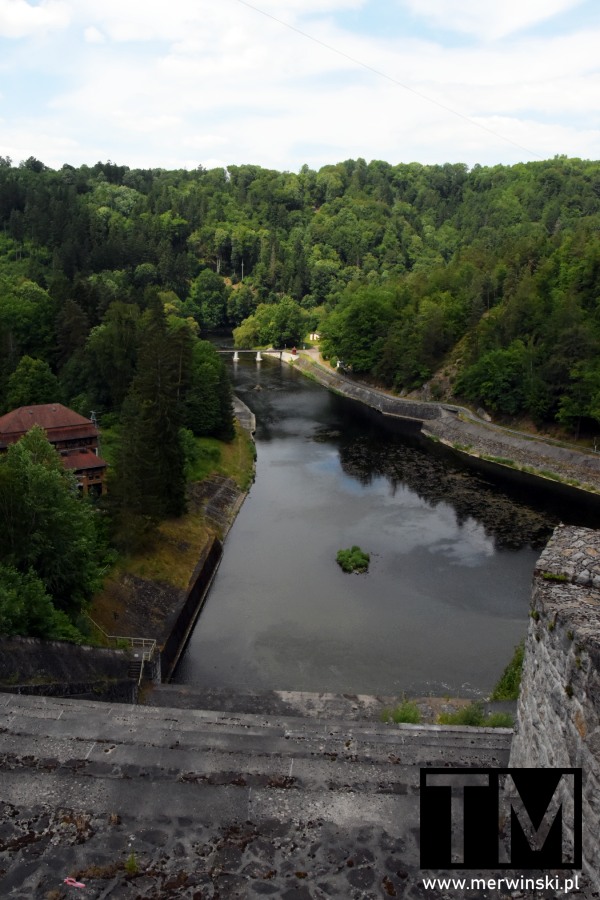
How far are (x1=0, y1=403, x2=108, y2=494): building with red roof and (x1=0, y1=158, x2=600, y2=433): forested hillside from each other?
3.38 metres

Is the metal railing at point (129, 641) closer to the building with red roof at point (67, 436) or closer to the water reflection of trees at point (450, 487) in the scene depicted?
the building with red roof at point (67, 436)

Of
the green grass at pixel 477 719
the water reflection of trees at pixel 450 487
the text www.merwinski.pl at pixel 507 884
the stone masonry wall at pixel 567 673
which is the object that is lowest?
the water reflection of trees at pixel 450 487

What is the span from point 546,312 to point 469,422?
12.6 m

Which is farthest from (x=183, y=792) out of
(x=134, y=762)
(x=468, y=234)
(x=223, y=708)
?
(x=468, y=234)

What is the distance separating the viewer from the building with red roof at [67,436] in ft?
112

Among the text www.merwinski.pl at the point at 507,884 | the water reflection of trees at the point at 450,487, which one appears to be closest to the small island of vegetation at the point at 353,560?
the water reflection of trees at the point at 450,487

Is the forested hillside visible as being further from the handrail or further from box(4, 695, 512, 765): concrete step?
box(4, 695, 512, 765): concrete step

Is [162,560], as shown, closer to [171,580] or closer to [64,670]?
[171,580]

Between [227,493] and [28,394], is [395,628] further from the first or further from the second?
[28,394]

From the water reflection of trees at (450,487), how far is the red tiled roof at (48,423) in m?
19.1

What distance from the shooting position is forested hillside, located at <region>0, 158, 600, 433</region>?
49.8 m

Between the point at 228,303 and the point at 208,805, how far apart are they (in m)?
108

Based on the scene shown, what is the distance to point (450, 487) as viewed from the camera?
149ft

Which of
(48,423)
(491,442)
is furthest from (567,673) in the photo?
(491,442)
